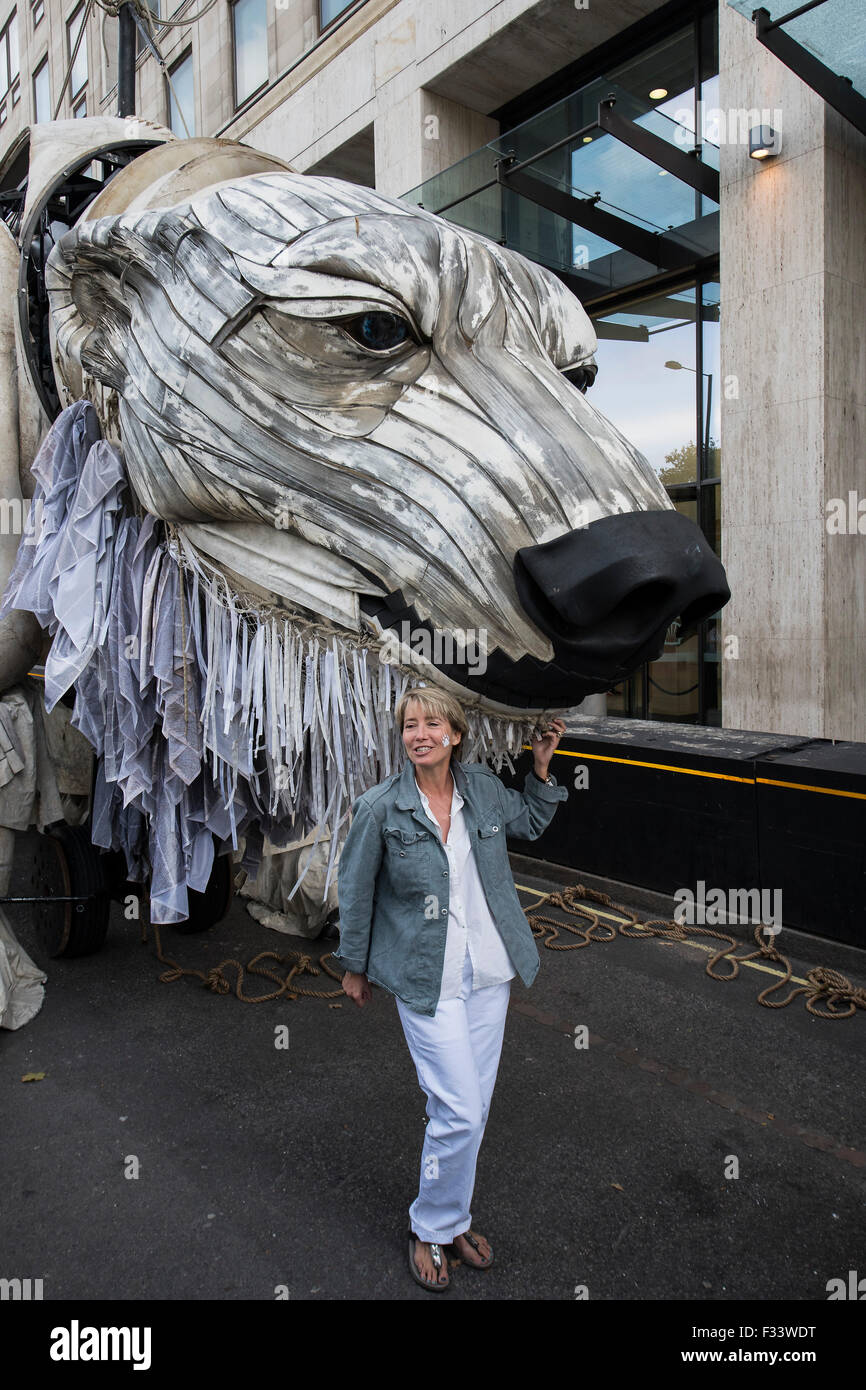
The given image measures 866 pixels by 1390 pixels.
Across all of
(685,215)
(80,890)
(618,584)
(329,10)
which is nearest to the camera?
(618,584)

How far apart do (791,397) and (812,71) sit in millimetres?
2030

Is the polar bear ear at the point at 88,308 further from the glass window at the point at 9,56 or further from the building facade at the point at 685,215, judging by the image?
the glass window at the point at 9,56

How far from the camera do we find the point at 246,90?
11.4 metres

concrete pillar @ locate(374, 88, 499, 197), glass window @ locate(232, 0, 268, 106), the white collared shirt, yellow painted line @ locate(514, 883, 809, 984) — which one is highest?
glass window @ locate(232, 0, 268, 106)

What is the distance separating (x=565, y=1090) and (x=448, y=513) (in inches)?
90.7

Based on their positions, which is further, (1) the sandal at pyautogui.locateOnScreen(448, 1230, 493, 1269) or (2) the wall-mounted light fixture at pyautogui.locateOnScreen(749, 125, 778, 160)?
(2) the wall-mounted light fixture at pyautogui.locateOnScreen(749, 125, 778, 160)

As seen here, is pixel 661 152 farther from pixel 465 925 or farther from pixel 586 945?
pixel 465 925

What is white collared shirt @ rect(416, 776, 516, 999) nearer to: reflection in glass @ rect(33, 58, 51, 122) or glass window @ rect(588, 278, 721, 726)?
glass window @ rect(588, 278, 721, 726)

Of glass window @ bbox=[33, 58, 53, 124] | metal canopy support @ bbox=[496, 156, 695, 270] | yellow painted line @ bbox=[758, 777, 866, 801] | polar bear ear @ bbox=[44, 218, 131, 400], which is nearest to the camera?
polar bear ear @ bbox=[44, 218, 131, 400]

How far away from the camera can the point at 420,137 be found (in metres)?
8.92

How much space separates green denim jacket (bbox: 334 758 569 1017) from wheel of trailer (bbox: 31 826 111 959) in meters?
2.07

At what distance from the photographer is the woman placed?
220 centimetres

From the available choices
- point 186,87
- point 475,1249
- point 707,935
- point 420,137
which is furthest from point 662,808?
point 186,87

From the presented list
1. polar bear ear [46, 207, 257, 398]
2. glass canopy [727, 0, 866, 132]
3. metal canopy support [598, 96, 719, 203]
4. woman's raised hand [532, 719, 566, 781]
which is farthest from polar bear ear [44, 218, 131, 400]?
metal canopy support [598, 96, 719, 203]
